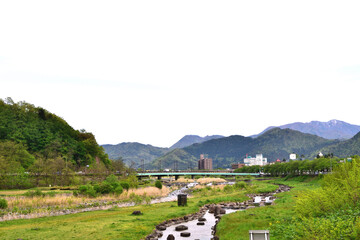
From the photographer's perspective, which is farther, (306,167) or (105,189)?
(306,167)

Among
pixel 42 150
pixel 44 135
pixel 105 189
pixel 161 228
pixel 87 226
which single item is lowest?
pixel 161 228

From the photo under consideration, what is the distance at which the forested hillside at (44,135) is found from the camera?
136812 millimetres

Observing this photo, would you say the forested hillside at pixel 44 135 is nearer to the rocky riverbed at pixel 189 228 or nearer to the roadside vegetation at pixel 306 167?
the rocky riverbed at pixel 189 228

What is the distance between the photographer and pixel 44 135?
14900cm

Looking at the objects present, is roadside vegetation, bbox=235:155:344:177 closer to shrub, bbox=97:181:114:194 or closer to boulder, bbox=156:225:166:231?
shrub, bbox=97:181:114:194

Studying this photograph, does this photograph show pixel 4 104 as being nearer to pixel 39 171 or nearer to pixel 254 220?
pixel 39 171

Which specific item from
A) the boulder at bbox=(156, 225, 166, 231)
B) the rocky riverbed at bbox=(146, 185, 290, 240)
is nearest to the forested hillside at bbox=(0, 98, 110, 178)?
the rocky riverbed at bbox=(146, 185, 290, 240)

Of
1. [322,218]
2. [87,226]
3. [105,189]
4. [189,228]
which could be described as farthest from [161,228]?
[105,189]

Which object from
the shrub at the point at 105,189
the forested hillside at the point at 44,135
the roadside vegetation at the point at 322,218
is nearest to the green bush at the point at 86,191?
the shrub at the point at 105,189

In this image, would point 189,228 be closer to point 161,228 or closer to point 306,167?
point 161,228

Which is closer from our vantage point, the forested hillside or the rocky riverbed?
the rocky riverbed

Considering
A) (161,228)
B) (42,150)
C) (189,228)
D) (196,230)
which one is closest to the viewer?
(161,228)

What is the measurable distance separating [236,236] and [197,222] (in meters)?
13.0

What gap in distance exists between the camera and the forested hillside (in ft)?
449
